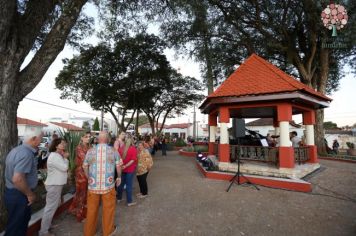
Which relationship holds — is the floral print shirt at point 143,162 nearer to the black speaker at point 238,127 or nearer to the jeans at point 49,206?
the jeans at point 49,206

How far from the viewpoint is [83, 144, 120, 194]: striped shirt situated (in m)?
3.51

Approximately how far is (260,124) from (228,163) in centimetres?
3362

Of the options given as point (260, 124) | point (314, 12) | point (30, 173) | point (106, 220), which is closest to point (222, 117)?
point (106, 220)

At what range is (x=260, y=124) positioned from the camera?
39.9 meters

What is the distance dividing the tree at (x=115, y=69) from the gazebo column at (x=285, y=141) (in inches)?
497

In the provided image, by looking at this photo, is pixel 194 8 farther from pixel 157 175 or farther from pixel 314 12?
pixel 157 175

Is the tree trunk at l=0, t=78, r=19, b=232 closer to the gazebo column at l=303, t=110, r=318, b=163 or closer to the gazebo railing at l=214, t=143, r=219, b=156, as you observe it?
the gazebo railing at l=214, t=143, r=219, b=156

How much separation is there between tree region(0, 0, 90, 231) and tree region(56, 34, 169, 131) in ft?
42.1

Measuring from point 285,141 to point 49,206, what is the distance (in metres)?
7.62

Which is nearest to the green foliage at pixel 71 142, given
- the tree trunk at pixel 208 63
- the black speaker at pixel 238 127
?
the black speaker at pixel 238 127

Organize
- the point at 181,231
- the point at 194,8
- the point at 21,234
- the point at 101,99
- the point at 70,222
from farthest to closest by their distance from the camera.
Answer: the point at 101,99
the point at 194,8
the point at 70,222
the point at 181,231
the point at 21,234

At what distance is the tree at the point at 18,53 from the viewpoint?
3.84 meters

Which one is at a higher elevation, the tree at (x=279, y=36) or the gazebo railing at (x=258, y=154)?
the tree at (x=279, y=36)

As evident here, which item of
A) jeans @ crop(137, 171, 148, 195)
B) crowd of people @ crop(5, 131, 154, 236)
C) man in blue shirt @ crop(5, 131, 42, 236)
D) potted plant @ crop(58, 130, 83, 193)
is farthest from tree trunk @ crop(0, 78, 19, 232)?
potted plant @ crop(58, 130, 83, 193)
